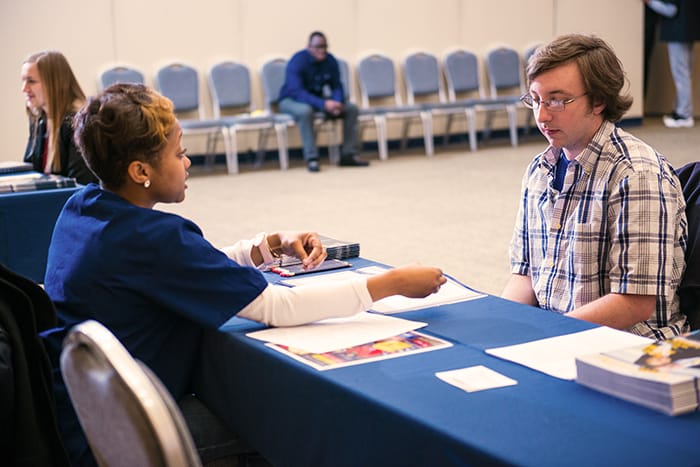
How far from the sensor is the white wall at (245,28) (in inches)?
339

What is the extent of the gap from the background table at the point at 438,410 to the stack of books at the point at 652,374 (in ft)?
0.06

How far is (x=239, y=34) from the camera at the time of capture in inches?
377

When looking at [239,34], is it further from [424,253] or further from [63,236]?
[63,236]

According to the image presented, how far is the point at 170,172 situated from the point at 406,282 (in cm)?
54

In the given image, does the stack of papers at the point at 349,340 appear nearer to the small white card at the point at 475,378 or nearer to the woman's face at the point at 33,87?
the small white card at the point at 475,378

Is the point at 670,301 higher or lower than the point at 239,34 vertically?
lower

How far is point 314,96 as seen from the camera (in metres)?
9.29

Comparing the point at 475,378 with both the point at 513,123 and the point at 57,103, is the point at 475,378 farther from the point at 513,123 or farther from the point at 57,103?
the point at 513,123

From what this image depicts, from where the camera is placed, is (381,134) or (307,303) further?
(381,134)

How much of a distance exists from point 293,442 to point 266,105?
327 inches

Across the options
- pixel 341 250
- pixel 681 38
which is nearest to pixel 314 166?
pixel 681 38

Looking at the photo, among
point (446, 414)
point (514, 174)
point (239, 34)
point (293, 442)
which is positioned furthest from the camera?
point (239, 34)

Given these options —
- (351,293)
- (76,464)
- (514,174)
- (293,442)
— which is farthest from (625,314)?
(514,174)

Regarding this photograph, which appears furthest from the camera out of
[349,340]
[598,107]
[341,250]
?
[341,250]
